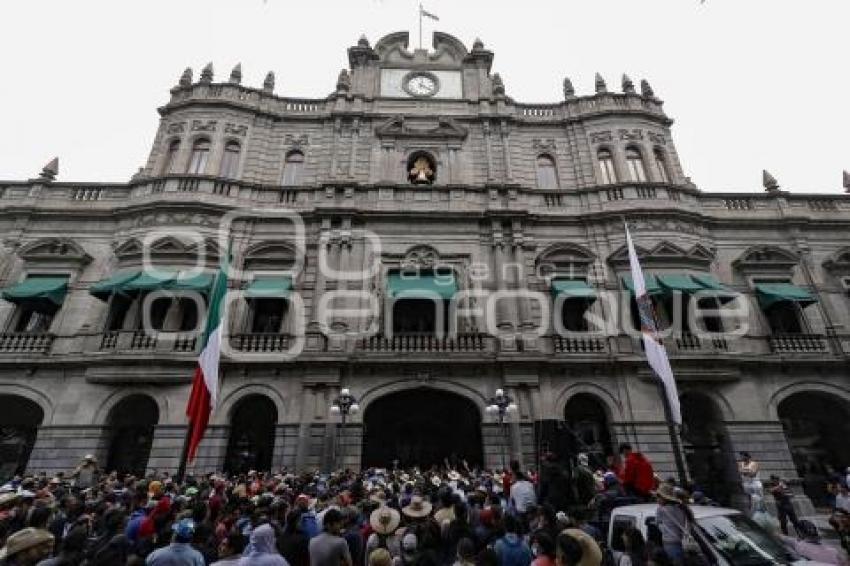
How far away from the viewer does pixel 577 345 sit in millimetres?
16609

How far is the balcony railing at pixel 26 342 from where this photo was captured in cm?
1568

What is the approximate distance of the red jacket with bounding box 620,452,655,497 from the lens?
Answer: 8.41 m

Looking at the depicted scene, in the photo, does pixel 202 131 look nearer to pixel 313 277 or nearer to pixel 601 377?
pixel 313 277

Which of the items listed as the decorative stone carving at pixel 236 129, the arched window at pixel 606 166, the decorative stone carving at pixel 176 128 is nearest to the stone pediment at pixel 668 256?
the arched window at pixel 606 166

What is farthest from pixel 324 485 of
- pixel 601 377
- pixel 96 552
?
pixel 601 377

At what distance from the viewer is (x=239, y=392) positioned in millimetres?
15477

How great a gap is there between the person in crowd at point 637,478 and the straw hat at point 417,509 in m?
4.03

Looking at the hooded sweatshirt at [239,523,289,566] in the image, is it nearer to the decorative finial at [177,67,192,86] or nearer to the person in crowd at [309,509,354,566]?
the person in crowd at [309,509,354,566]

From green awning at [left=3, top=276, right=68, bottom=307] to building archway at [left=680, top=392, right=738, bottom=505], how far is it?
23573mm

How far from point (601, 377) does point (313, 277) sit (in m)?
11.6

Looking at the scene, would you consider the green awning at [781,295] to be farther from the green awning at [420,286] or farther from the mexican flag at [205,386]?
the mexican flag at [205,386]

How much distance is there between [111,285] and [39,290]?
299 centimetres

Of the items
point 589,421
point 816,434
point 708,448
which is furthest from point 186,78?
point 816,434

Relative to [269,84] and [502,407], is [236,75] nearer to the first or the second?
[269,84]
